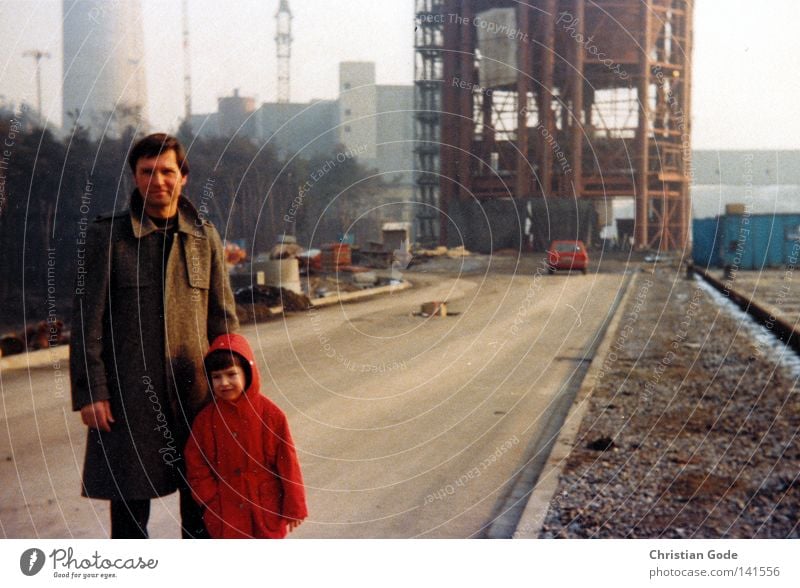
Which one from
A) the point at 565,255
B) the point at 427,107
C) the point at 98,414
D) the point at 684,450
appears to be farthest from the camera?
the point at 565,255

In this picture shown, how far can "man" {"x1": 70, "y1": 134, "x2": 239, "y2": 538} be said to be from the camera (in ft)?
11.9

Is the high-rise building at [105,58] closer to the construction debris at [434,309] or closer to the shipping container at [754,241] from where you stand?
the construction debris at [434,309]

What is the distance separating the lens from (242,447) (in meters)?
3.74

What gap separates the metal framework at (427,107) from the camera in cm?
563

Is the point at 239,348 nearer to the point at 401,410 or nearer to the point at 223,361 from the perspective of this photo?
the point at 223,361

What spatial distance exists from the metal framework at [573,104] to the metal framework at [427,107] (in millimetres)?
89

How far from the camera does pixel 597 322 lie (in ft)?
27.8

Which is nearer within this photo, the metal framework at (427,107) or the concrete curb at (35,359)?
the metal framework at (427,107)

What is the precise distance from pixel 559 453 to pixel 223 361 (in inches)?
107

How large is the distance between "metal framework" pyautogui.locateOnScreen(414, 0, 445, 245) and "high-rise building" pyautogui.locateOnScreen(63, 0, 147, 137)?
1763 millimetres

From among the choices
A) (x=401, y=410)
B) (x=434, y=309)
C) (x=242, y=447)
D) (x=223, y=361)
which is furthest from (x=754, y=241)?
(x=223, y=361)

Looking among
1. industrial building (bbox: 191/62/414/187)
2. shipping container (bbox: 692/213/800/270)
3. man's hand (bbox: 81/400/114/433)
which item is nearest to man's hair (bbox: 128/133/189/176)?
man's hand (bbox: 81/400/114/433)

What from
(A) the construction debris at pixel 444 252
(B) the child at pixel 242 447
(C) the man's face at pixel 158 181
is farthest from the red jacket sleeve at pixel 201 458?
(A) the construction debris at pixel 444 252
